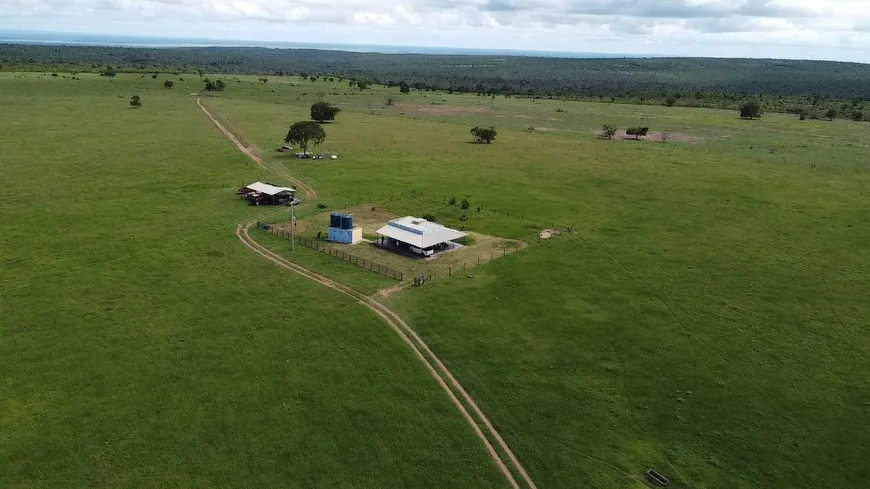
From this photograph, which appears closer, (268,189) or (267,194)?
(267,194)

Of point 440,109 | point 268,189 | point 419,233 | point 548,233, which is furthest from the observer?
point 440,109

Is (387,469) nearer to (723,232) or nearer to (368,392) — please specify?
(368,392)

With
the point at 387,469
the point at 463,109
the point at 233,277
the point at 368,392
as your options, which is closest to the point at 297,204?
the point at 233,277

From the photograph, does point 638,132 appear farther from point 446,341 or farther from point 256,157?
point 446,341

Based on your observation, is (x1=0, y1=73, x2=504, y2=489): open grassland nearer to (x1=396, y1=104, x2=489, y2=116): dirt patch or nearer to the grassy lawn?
the grassy lawn

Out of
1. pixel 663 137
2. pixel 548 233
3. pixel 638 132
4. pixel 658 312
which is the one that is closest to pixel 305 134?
pixel 548 233

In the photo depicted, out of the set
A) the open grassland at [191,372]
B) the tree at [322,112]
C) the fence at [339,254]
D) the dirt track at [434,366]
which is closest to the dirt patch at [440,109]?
the tree at [322,112]
